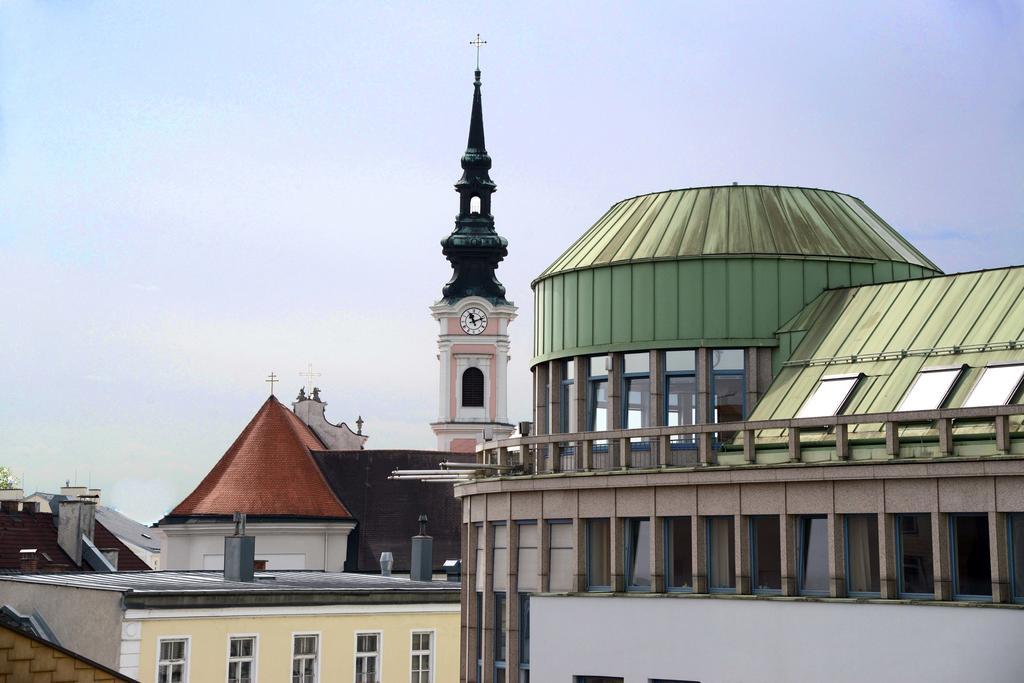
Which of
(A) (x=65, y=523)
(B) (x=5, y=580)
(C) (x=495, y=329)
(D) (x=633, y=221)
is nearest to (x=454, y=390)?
(C) (x=495, y=329)

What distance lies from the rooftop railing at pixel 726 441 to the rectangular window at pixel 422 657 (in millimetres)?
12923

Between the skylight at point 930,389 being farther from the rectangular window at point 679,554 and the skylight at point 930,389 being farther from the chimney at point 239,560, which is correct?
the chimney at point 239,560

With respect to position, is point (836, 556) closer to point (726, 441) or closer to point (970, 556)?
point (970, 556)

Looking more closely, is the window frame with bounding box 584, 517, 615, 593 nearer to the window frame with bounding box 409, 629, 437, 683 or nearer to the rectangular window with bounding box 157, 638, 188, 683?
the rectangular window with bounding box 157, 638, 188, 683

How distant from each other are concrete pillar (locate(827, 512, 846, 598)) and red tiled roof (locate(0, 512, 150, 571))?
4976 centimetres

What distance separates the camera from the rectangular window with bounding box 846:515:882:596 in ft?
107

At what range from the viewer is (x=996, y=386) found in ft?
108

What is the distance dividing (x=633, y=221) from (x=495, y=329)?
8321 centimetres

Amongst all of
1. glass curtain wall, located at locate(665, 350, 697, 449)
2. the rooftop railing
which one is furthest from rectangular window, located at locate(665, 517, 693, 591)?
glass curtain wall, located at locate(665, 350, 697, 449)

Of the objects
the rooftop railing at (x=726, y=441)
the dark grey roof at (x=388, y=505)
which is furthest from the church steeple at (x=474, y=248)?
the rooftop railing at (x=726, y=441)

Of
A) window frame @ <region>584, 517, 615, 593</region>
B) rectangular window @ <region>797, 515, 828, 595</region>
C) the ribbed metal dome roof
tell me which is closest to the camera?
rectangular window @ <region>797, 515, 828, 595</region>

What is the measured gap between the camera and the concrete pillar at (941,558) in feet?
102

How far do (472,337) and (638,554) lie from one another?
87.5 metres

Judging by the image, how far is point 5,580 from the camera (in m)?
56.4
